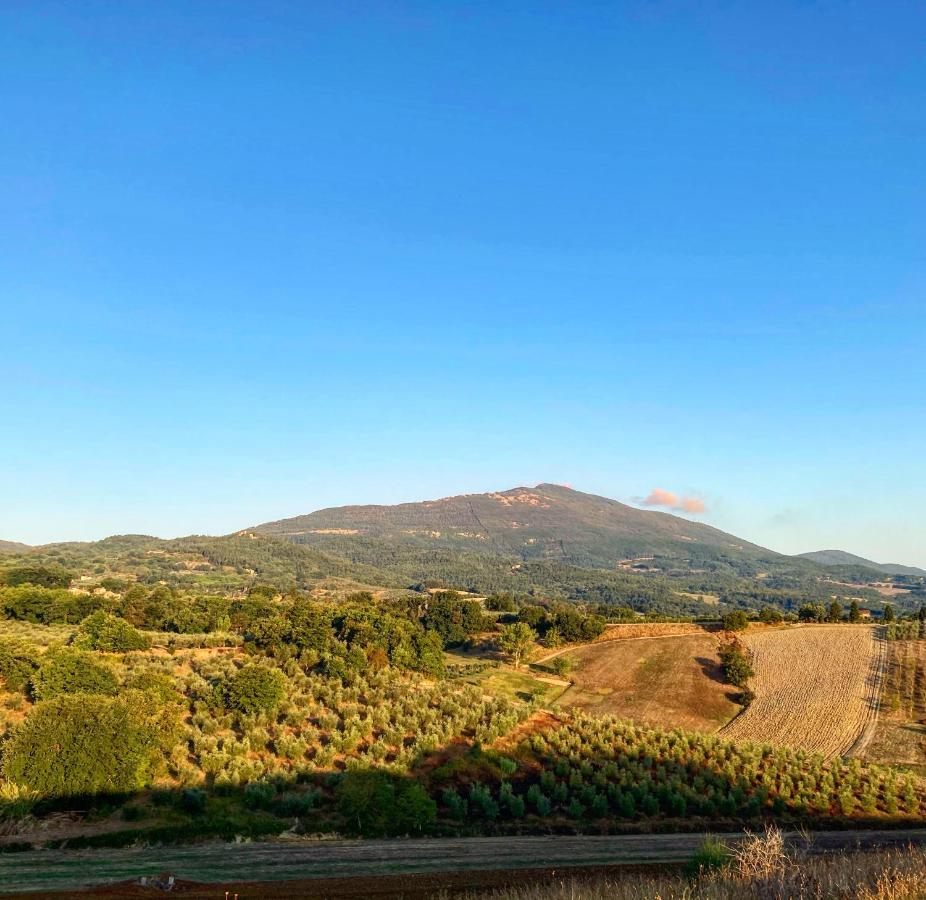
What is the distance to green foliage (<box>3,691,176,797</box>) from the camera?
108 feet

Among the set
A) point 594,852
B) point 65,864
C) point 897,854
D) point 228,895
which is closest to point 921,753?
point 594,852

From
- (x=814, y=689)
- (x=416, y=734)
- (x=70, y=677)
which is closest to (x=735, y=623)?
(x=814, y=689)

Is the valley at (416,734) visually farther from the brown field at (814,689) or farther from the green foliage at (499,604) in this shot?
the green foliage at (499,604)

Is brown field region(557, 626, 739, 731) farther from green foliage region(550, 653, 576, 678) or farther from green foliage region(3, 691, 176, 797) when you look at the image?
green foliage region(3, 691, 176, 797)

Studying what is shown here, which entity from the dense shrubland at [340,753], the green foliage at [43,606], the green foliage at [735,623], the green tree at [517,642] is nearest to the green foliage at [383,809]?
the dense shrubland at [340,753]

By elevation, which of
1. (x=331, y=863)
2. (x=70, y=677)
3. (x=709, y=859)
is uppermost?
(x=709, y=859)

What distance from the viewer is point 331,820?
113 ft

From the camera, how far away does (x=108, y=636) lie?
6384cm

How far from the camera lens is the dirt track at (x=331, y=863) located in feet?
70.0

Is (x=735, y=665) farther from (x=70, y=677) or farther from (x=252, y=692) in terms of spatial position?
(x=70, y=677)

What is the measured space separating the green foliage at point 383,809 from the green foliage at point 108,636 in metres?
39.3

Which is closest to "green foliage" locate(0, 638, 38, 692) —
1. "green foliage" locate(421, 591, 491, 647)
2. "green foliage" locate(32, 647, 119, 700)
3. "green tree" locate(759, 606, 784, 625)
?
"green foliage" locate(32, 647, 119, 700)

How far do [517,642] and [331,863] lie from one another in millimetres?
60197

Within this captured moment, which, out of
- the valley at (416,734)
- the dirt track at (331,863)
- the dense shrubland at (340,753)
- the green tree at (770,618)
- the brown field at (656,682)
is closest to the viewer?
the dirt track at (331,863)
